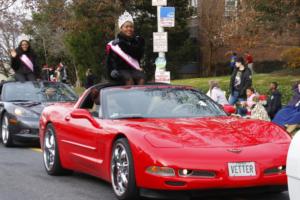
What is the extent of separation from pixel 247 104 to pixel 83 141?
8534mm

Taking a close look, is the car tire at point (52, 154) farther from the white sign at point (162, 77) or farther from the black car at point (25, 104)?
the white sign at point (162, 77)

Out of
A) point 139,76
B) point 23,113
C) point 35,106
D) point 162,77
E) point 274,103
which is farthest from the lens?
point 274,103

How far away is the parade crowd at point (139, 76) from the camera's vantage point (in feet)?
36.5

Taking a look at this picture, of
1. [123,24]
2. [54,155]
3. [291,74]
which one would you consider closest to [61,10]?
[291,74]

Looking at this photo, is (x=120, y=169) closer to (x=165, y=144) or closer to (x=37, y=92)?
(x=165, y=144)

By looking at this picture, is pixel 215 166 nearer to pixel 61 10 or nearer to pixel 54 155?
pixel 54 155

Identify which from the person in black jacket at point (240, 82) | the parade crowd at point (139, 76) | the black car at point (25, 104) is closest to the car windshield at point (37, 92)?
the black car at point (25, 104)

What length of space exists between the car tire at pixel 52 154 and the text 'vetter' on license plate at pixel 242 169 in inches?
136

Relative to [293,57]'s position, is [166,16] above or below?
above

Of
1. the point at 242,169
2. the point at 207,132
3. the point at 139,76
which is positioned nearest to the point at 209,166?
the point at 242,169

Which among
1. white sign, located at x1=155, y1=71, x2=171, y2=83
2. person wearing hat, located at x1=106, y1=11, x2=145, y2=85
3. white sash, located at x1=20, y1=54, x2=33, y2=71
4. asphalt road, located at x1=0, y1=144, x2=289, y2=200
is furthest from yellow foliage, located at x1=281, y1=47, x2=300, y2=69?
asphalt road, located at x1=0, y1=144, x2=289, y2=200

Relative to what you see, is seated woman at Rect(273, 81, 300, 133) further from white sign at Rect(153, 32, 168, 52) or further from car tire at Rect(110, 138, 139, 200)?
car tire at Rect(110, 138, 139, 200)

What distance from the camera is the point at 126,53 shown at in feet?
37.0

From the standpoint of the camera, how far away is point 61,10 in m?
26.8
